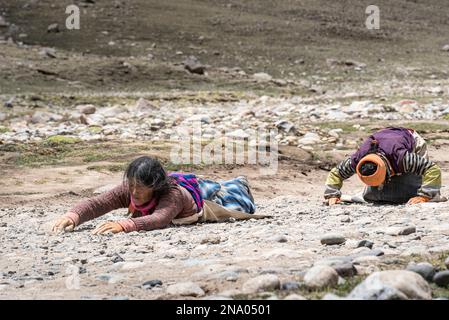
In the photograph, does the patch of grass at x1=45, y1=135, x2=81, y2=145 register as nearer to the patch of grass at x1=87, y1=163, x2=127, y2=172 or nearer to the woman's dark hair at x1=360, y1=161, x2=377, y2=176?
the patch of grass at x1=87, y1=163, x2=127, y2=172

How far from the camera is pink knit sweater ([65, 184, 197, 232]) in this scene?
743 centimetres

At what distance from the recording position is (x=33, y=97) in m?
23.4

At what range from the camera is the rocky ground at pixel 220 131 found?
5.06m

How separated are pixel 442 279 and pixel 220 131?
12.1 m

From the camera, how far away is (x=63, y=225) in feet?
25.0

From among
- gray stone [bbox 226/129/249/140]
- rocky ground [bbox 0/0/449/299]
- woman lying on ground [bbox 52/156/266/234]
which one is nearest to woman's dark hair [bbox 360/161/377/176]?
rocky ground [bbox 0/0/449/299]

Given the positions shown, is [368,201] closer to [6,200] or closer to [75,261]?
[75,261]

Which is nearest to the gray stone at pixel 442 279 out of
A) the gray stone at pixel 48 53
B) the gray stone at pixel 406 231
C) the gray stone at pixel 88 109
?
the gray stone at pixel 406 231

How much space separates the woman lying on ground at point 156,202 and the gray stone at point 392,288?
3.50 meters

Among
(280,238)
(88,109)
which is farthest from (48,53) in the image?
(280,238)

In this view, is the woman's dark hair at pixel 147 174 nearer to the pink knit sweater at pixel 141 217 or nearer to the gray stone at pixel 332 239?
the pink knit sweater at pixel 141 217

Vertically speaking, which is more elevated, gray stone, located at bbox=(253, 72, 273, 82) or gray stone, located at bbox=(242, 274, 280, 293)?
gray stone, located at bbox=(242, 274, 280, 293)

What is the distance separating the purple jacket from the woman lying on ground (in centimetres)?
128
